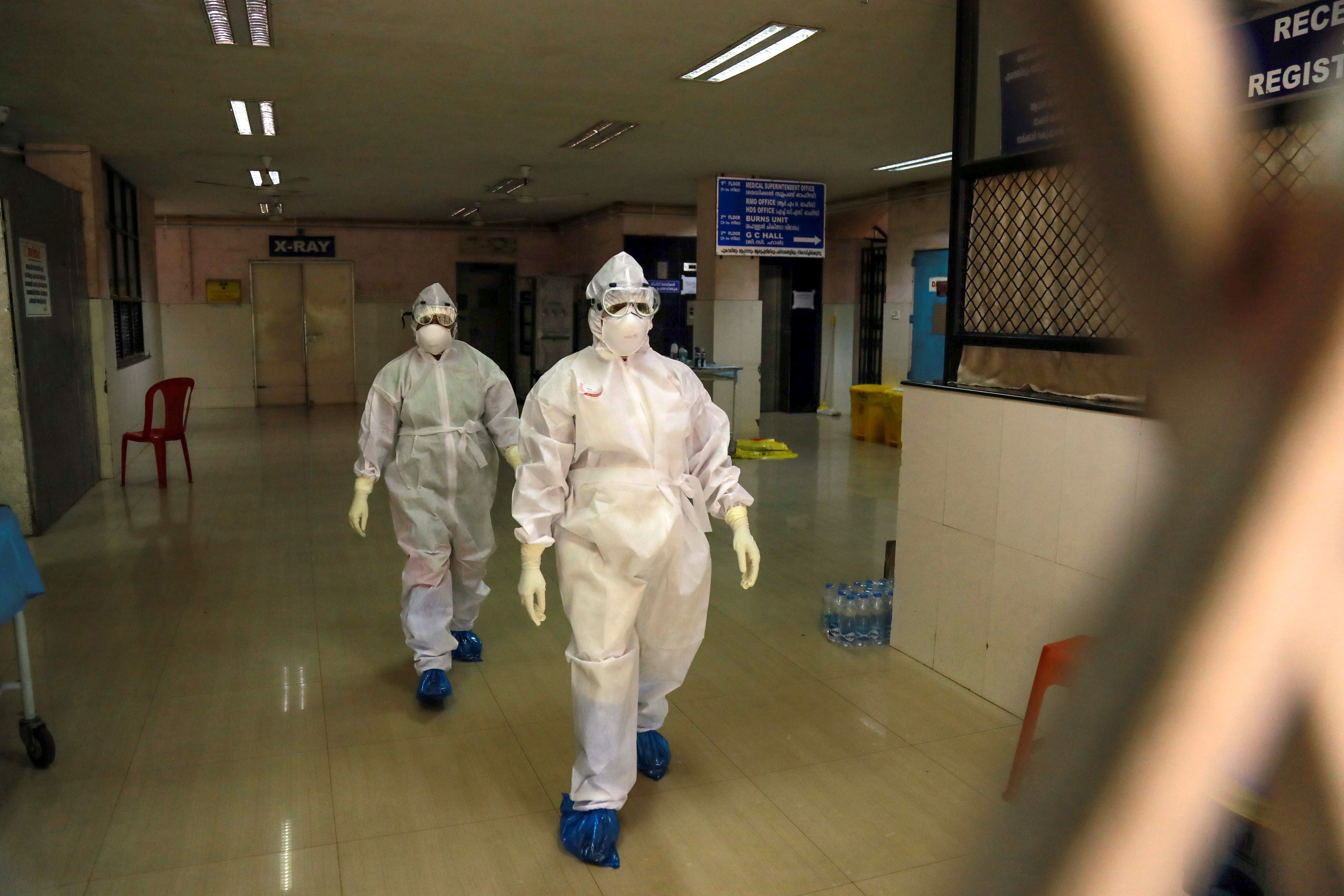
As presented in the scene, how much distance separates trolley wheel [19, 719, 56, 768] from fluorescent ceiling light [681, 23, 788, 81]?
4.05 meters

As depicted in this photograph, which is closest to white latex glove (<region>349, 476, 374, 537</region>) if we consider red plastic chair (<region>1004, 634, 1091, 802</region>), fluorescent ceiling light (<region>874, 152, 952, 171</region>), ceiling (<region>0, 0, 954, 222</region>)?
ceiling (<region>0, 0, 954, 222</region>)

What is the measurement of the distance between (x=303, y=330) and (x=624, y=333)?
12748mm

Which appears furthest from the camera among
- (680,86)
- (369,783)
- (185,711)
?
(680,86)

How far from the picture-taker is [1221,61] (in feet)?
0.85

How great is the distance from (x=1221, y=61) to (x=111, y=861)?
2.72 metres

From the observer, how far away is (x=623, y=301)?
7.97 ft

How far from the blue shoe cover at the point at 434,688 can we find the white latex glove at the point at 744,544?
3.98 feet

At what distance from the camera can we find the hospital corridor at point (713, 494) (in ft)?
0.86

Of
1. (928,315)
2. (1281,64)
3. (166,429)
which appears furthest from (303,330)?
(1281,64)

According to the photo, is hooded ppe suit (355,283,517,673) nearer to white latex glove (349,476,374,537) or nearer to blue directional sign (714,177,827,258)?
white latex glove (349,476,374,537)

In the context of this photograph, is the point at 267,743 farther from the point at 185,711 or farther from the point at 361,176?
the point at 361,176

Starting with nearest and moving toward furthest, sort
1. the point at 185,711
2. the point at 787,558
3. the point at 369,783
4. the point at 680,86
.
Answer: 1. the point at 369,783
2. the point at 185,711
3. the point at 787,558
4. the point at 680,86

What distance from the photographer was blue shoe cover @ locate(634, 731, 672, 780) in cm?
271

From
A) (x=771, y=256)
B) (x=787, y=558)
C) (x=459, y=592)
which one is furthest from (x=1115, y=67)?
(x=771, y=256)
